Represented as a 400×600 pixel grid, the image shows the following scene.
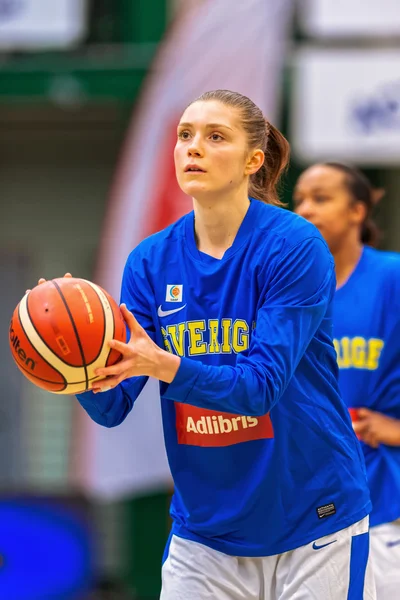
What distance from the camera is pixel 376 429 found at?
407 centimetres

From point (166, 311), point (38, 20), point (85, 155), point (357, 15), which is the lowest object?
point (166, 311)

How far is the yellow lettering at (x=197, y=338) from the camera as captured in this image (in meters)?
3.10

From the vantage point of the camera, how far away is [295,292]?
291 cm

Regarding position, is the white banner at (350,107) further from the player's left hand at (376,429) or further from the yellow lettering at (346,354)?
the player's left hand at (376,429)

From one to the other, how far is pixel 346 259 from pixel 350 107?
11.6ft

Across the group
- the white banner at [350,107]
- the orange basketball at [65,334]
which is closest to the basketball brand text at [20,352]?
the orange basketball at [65,334]

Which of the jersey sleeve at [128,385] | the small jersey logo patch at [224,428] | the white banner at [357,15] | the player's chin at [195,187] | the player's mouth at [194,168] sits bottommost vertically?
the small jersey logo patch at [224,428]

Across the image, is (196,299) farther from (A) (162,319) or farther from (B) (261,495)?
(B) (261,495)

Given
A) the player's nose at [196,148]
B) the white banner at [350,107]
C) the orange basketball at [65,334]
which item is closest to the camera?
the orange basketball at [65,334]

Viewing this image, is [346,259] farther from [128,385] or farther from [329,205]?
[128,385]

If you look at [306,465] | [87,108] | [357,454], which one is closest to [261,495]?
[306,465]

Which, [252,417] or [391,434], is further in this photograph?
[391,434]

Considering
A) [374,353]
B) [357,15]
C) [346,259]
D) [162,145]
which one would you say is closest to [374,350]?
[374,353]

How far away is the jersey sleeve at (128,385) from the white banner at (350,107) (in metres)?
4.70
